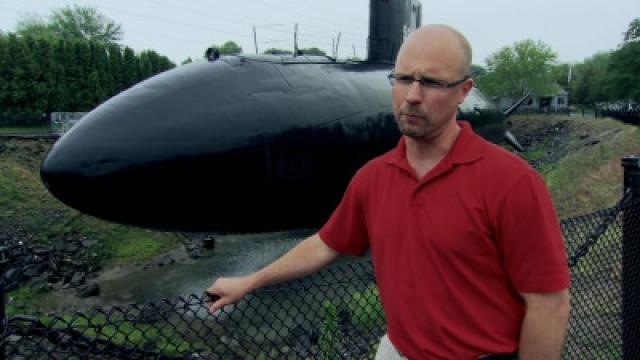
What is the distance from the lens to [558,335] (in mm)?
2096

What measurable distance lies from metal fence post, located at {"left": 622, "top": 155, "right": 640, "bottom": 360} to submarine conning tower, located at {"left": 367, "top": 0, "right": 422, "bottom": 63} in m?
3.65

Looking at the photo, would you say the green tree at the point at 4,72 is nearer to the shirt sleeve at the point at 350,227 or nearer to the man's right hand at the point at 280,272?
the man's right hand at the point at 280,272

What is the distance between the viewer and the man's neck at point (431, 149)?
7.43 ft

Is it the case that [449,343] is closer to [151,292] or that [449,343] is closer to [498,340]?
[498,340]

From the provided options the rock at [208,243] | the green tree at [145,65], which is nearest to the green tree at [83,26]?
the green tree at [145,65]

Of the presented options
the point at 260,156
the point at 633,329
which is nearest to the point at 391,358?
the point at 260,156

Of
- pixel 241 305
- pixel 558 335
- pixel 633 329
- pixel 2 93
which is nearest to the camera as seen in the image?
pixel 558 335

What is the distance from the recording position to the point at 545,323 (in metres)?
2.08

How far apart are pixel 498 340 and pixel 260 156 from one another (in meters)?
2.82

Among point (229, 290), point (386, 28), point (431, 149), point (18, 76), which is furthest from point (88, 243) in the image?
point (18, 76)

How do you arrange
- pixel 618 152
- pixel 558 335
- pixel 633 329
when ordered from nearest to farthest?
pixel 558 335 → pixel 633 329 → pixel 618 152

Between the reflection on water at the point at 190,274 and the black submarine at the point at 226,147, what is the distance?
772 cm

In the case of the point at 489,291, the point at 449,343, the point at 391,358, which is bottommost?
the point at 391,358

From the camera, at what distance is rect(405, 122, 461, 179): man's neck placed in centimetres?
227
